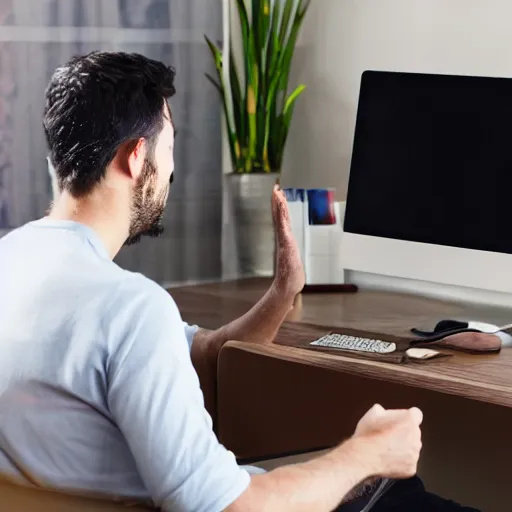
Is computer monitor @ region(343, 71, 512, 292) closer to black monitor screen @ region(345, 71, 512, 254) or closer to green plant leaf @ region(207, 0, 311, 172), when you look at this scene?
black monitor screen @ region(345, 71, 512, 254)

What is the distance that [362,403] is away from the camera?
5.00 ft

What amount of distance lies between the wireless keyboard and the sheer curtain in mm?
976

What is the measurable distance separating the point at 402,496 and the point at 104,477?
470 millimetres

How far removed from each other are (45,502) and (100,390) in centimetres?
14

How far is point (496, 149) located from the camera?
218cm

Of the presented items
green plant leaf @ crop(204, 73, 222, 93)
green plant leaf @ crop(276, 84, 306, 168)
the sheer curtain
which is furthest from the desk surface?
green plant leaf @ crop(204, 73, 222, 93)

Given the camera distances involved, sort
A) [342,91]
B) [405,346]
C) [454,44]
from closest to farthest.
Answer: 1. [405,346]
2. [454,44]
3. [342,91]

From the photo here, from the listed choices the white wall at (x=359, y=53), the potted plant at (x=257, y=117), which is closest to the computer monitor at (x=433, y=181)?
the white wall at (x=359, y=53)

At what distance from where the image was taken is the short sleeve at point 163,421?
1159 mm

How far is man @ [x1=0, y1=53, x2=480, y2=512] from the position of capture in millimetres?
1166

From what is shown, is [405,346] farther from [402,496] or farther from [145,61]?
[145,61]

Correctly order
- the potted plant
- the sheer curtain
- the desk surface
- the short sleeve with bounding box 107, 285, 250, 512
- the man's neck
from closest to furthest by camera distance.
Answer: the short sleeve with bounding box 107, 285, 250, 512 < the man's neck < the desk surface < the sheer curtain < the potted plant

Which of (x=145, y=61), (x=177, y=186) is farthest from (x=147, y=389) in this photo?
(x=177, y=186)

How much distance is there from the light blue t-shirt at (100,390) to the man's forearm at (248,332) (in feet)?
2.37
